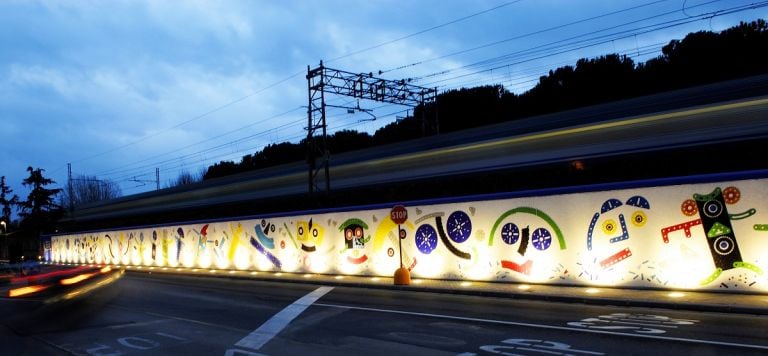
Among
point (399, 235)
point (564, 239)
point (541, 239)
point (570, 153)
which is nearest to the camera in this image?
point (564, 239)

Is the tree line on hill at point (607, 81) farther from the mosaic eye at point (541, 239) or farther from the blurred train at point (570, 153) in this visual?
the mosaic eye at point (541, 239)

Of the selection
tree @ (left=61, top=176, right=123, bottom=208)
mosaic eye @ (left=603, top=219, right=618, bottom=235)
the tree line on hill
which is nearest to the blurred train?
the tree line on hill

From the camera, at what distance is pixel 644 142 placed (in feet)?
72.6

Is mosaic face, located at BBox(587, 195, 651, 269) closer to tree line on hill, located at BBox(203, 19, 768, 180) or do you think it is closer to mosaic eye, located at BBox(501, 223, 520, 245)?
mosaic eye, located at BBox(501, 223, 520, 245)

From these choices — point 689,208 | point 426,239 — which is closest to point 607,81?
point 426,239

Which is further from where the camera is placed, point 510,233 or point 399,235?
point 399,235

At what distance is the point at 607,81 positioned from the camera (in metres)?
40.0

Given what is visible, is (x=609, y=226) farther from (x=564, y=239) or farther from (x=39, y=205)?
(x=39, y=205)

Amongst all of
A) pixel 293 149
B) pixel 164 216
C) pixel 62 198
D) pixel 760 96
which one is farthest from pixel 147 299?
pixel 62 198

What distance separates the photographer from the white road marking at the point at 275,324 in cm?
967

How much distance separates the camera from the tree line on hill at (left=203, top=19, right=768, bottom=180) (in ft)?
104

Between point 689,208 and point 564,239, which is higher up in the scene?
point 689,208

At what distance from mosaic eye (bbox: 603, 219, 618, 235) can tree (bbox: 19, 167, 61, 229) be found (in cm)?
5088

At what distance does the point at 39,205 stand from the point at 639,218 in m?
55.0
